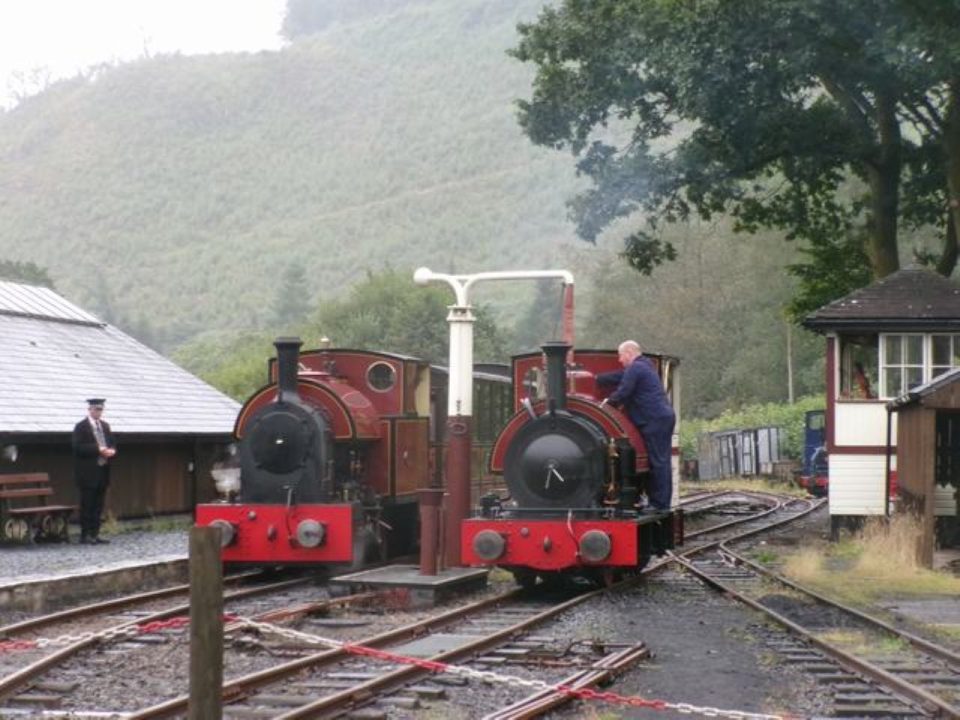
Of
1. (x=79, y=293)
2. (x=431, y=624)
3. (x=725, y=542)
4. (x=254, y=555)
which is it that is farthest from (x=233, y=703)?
(x=79, y=293)

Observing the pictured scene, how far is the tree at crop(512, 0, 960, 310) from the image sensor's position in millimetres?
23781

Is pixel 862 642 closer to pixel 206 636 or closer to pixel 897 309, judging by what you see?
pixel 206 636

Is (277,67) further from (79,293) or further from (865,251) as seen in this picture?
(865,251)

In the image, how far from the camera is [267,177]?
156 meters

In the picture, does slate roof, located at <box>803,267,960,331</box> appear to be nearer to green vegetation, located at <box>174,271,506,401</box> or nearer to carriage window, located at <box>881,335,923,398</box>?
carriage window, located at <box>881,335,923,398</box>

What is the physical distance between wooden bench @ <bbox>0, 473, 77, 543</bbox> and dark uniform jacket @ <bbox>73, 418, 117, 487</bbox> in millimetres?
961

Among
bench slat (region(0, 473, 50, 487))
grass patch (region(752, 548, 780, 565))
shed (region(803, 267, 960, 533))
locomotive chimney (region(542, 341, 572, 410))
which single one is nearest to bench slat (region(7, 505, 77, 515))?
bench slat (region(0, 473, 50, 487))

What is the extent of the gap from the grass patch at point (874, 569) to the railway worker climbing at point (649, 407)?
1.87 metres

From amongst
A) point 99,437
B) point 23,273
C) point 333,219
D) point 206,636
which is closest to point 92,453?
point 99,437

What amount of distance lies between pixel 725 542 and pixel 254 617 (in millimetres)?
10499

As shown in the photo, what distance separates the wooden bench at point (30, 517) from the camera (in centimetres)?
1995

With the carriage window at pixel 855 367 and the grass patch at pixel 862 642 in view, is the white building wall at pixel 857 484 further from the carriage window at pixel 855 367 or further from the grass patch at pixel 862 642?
the grass patch at pixel 862 642

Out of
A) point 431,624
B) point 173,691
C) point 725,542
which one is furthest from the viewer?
point 725,542

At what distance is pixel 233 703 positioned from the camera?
8.54 meters
